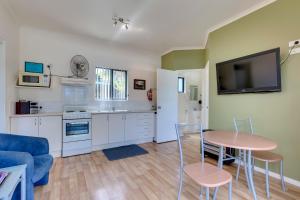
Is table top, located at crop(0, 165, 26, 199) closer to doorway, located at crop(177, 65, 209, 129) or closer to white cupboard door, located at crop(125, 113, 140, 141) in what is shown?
white cupboard door, located at crop(125, 113, 140, 141)

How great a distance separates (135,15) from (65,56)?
198 cm

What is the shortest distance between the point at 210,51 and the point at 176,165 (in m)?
2.45

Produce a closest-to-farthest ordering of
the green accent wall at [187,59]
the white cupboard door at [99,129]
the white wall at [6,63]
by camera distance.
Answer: the white wall at [6,63] < the white cupboard door at [99,129] < the green accent wall at [187,59]

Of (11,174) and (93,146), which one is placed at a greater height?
(11,174)

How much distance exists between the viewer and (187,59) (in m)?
4.30

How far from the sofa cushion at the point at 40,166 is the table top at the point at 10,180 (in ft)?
1.08

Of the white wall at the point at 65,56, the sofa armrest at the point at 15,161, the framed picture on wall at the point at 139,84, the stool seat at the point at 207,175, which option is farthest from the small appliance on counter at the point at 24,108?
the stool seat at the point at 207,175

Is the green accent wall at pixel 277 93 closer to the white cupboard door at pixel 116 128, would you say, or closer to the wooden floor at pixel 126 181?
the wooden floor at pixel 126 181

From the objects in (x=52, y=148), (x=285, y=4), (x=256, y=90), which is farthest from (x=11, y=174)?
(x=285, y=4)

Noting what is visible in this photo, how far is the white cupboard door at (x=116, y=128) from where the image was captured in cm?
351

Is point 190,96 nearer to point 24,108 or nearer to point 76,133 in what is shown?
point 76,133

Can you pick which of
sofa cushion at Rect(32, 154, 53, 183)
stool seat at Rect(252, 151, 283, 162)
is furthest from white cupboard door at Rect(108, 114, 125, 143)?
stool seat at Rect(252, 151, 283, 162)

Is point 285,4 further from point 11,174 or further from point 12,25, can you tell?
point 12,25

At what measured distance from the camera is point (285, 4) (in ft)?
6.96
